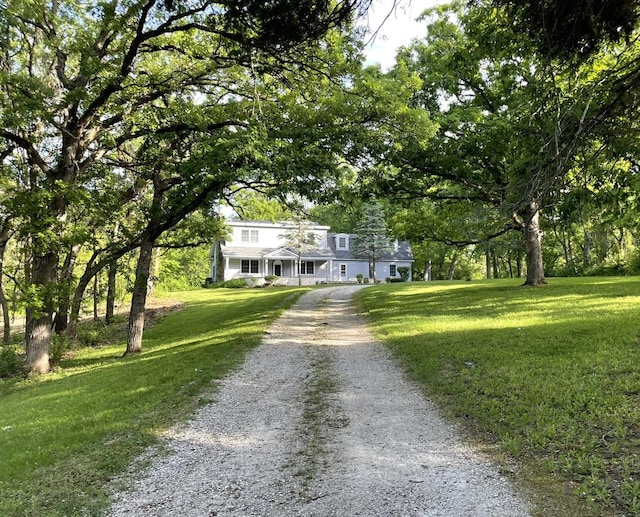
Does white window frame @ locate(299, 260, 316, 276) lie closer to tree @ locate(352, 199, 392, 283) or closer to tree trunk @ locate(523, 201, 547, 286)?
tree @ locate(352, 199, 392, 283)

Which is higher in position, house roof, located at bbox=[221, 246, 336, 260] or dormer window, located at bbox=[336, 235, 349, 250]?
dormer window, located at bbox=[336, 235, 349, 250]

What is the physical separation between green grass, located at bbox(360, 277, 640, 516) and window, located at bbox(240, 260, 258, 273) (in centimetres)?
2923

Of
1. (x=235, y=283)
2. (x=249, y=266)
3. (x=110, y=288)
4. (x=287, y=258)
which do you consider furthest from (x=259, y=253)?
(x=110, y=288)

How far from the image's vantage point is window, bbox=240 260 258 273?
40812 mm

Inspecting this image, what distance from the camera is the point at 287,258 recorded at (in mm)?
39719

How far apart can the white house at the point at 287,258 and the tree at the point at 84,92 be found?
27.2 m

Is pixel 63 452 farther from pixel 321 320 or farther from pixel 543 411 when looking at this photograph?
pixel 321 320

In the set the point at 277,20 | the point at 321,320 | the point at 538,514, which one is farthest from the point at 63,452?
the point at 321,320

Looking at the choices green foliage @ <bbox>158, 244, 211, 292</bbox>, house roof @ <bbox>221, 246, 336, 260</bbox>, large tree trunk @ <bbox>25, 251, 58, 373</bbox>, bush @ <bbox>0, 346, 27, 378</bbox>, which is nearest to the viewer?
large tree trunk @ <bbox>25, 251, 58, 373</bbox>

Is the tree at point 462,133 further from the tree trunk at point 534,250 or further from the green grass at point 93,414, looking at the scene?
the green grass at point 93,414

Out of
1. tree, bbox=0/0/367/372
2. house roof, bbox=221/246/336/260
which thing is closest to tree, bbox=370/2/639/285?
tree, bbox=0/0/367/372

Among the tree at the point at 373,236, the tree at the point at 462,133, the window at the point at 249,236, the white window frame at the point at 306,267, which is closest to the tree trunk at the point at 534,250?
the tree at the point at 462,133

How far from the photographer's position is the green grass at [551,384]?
3697 millimetres

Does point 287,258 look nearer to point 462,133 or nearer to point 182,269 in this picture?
point 182,269
